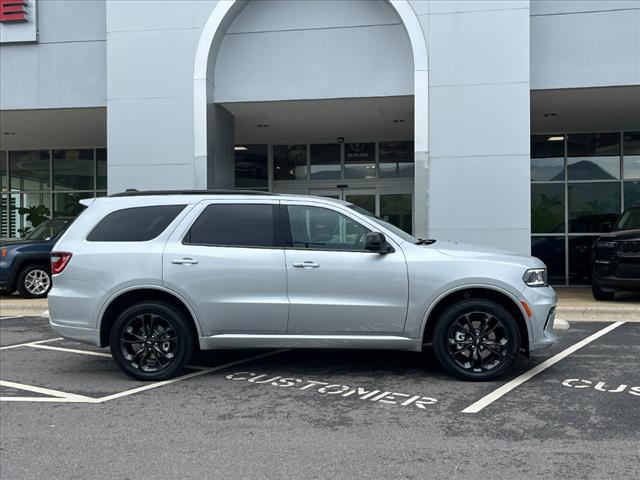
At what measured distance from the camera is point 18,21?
11.9 m

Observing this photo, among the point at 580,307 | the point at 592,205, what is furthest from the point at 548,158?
the point at 580,307

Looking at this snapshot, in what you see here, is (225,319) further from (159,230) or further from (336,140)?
(336,140)

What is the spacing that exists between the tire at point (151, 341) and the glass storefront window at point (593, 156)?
12.4 meters

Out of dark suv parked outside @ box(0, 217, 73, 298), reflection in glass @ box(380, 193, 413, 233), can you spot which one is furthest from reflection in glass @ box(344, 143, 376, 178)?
dark suv parked outside @ box(0, 217, 73, 298)

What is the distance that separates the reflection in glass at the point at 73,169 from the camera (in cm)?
1789

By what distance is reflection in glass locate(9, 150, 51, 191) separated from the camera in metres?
18.1

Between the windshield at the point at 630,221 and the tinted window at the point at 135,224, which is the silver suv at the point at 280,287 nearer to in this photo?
the tinted window at the point at 135,224

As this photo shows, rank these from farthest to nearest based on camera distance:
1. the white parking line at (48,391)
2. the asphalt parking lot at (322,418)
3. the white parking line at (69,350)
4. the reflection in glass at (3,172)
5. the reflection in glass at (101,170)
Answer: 1. the reflection in glass at (3,172)
2. the reflection in glass at (101,170)
3. the white parking line at (69,350)
4. the white parking line at (48,391)
5. the asphalt parking lot at (322,418)

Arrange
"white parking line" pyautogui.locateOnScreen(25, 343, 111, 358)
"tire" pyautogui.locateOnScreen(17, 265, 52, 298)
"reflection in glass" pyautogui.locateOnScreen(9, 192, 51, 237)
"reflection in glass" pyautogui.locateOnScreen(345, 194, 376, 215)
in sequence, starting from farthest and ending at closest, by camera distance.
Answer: "reflection in glass" pyautogui.locateOnScreen(9, 192, 51, 237), "reflection in glass" pyautogui.locateOnScreen(345, 194, 376, 215), "tire" pyautogui.locateOnScreen(17, 265, 52, 298), "white parking line" pyautogui.locateOnScreen(25, 343, 111, 358)

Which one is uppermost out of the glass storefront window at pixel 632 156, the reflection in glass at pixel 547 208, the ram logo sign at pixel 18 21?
the ram logo sign at pixel 18 21

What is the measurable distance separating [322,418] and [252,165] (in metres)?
12.4

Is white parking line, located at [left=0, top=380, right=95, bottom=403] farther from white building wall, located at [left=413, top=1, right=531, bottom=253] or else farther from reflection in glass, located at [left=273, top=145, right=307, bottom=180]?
reflection in glass, located at [left=273, top=145, right=307, bottom=180]

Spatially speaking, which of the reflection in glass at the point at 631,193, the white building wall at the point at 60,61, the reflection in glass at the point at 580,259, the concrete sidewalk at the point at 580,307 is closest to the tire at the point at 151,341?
the concrete sidewalk at the point at 580,307

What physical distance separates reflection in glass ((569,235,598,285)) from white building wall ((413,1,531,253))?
224 inches
